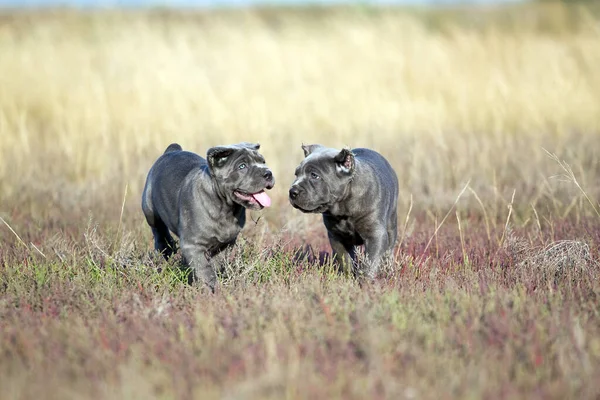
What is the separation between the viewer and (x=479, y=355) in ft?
14.7

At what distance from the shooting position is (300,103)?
14156 mm

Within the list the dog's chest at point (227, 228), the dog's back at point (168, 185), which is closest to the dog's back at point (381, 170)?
the dog's chest at point (227, 228)

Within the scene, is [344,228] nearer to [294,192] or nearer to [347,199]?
Answer: [347,199]

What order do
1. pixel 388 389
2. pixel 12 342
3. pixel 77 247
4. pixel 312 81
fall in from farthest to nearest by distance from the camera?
pixel 312 81 < pixel 77 247 < pixel 12 342 < pixel 388 389

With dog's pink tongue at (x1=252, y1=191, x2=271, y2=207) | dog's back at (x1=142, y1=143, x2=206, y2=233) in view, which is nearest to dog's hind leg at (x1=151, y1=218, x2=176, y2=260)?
dog's back at (x1=142, y1=143, x2=206, y2=233)

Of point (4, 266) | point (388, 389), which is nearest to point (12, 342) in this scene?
point (4, 266)

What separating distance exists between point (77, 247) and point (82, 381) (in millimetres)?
3440

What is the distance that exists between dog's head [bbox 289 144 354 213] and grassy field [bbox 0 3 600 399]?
510 millimetres

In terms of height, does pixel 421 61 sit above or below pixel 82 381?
above

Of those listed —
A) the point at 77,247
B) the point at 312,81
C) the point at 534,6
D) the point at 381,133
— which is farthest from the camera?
the point at 534,6

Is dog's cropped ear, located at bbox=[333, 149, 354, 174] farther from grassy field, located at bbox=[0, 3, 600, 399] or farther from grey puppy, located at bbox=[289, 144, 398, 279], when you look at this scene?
grassy field, located at bbox=[0, 3, 600, 399]

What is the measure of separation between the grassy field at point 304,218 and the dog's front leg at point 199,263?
18cm

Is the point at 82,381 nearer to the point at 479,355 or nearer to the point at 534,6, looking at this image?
the point at 479,355

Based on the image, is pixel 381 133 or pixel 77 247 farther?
pixel 381 133
